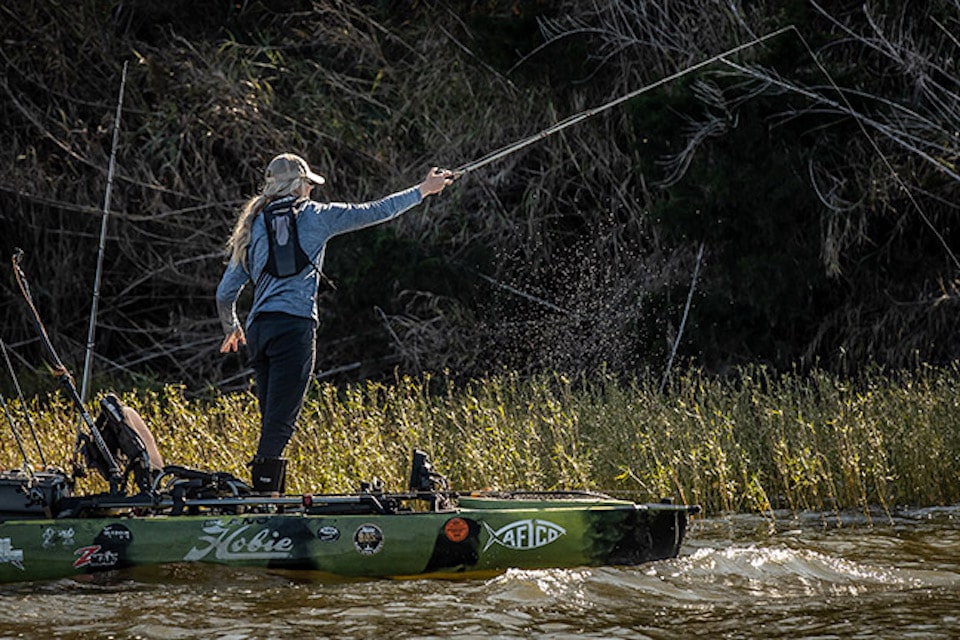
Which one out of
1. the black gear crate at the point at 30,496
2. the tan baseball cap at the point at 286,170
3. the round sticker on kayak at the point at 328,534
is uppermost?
the tan baseball cap at the point at 286,170

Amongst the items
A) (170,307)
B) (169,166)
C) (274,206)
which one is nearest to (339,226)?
(274,206)

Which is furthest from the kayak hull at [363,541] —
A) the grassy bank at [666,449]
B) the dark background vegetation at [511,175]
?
the dark background vegetation at [511,175]

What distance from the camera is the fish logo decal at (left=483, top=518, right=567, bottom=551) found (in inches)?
284

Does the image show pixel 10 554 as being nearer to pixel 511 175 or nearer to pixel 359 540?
pixel 359 540

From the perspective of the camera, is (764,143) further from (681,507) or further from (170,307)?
(170,307)

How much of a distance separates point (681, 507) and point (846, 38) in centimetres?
659

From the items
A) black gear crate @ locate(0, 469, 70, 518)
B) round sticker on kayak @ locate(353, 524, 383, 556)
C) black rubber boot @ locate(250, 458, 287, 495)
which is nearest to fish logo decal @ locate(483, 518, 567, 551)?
round sticker on kayak @ locate(353, 524, 383, 556)

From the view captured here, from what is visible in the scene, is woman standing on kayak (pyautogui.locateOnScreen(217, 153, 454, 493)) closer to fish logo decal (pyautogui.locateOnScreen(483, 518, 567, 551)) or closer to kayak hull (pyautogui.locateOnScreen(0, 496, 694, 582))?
kayak hull (pyautogui.locateOnScreen(0, 496, 694, 582))

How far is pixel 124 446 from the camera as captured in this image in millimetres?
7598

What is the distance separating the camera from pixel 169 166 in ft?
54.5

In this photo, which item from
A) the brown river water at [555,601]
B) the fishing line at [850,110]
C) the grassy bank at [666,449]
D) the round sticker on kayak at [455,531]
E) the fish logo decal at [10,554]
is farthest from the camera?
the fishing line at [850,110]

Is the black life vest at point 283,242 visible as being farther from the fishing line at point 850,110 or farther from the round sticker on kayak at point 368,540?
the fishing line at point 850,110

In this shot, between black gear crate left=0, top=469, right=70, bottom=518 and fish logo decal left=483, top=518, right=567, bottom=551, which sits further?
black gear crate left=0, top=469, right=70, bottom=518

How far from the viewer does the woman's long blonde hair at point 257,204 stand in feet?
25.8
